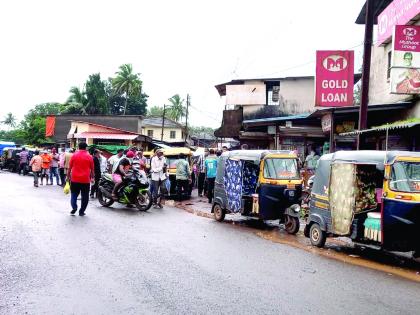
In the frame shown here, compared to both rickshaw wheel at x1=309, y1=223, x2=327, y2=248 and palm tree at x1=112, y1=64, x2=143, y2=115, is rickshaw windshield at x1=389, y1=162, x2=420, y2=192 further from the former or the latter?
palm tree at x1=112, y1=64, x2=143, y2=115

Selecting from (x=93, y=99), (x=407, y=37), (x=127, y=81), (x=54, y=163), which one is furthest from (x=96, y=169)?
(x=127, y=81)

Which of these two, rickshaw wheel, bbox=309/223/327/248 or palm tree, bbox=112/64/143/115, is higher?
palm tree, bbox=112/64/143/115

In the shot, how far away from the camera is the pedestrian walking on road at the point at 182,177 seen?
18.5 m

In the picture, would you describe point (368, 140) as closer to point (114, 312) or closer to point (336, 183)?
point (336, 183)

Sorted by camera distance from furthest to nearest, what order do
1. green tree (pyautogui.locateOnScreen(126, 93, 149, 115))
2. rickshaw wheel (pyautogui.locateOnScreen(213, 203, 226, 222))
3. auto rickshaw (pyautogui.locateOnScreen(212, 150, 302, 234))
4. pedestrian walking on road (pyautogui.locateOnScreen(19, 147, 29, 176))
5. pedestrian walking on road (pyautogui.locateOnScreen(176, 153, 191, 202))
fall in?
green tree (pyautogui.locateOnScreen(126, 93, 149, 115)), pedestrian walking on road (pyautogui.locateOnScreen(19, 147, 29, 176)), pedestrian walking on road (pyautogui.locateOnScreen(176, 153, 191, 202)), rickshaw wheel (pyautogui.locateOnScreen(213, 203, 226, 222)), auto rickshaw (pyautogui.locateOnScreen(212, 150, 302, 234))

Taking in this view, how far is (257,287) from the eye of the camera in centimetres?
623

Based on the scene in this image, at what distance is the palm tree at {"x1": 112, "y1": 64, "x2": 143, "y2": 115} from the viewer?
7362 centimetres

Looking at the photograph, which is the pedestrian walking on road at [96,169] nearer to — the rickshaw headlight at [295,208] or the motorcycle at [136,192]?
the motorcycle at [136,192]

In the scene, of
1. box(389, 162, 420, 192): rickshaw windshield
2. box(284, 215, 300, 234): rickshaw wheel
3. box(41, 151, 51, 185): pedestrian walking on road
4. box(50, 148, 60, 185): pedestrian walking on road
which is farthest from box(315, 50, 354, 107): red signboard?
box(41, 151, 51, 185): pedestrian walking on road

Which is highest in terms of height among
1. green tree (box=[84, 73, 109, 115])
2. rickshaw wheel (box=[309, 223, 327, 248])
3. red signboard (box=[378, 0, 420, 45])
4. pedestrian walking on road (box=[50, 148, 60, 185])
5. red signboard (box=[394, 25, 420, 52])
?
green tree (box=[84, 73, 109, 115])

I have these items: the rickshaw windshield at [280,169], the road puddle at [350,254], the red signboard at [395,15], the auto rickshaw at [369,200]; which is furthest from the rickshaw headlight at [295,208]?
the red signboard at [395,15]

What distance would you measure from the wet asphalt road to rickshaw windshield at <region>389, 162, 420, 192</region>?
1.52 metres

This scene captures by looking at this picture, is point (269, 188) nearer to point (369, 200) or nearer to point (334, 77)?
point (369, 200)

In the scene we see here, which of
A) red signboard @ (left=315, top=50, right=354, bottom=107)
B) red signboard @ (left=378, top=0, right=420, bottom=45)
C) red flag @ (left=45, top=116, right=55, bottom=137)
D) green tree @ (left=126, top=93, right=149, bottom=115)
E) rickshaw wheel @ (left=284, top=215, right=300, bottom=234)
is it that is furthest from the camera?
green tree @ (left=126, top=93, right=149, bottom=115)
